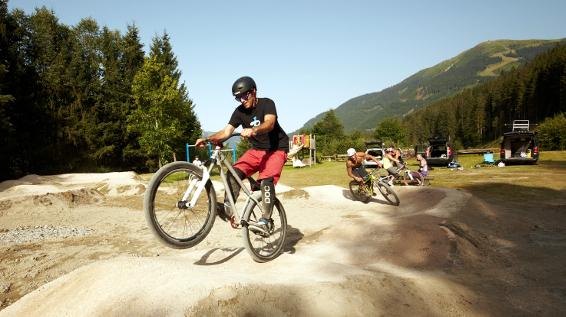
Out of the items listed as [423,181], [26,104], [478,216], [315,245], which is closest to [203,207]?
[315,245]

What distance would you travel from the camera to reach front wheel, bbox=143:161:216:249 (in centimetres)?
397

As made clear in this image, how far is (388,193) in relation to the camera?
11.7m

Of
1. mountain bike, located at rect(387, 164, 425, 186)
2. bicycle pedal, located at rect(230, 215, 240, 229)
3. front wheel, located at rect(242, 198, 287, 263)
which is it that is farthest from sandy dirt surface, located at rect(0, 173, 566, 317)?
mountain bike, located at rect(387, 164, 425, 186)

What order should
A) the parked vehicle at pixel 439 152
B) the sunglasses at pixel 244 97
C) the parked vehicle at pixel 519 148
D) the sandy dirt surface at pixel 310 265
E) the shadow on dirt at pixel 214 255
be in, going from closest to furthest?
the sandy dirt surface at pixel 310 265 → the sunglasses at pixel 244 97 → the shadow on dirt at pixel 214 255 → the parked vehicle at pixel 519 148 → the parked vehicle at pixel 439 152

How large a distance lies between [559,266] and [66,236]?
33.4 feet

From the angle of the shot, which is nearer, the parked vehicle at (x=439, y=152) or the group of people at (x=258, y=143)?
the group of people at (x=258, y=143)

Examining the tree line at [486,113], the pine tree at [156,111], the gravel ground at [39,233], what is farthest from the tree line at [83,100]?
the tree line at [486,113]

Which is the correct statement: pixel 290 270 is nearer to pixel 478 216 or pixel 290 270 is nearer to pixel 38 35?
pixel 478 216

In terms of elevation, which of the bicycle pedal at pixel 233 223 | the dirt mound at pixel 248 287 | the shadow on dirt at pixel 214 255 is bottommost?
the shadow on dirt at pixel 214 255

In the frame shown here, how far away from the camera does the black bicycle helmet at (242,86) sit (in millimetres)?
4617

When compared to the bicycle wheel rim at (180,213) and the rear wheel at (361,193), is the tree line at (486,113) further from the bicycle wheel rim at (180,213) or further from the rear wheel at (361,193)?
the bicycle wheel rim at (180,213)

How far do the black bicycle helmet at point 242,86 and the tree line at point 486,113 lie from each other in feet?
191

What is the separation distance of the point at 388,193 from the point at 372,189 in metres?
0.66

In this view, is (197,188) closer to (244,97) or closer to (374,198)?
(244,97)
